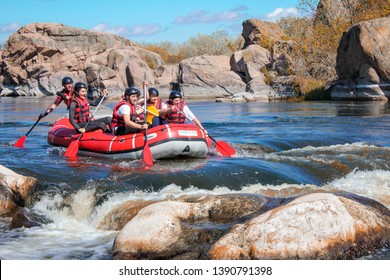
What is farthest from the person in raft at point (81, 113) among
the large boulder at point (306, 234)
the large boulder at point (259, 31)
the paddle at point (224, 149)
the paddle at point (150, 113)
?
the large boulder at point (259, 31)

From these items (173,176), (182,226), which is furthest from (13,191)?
(182,226)

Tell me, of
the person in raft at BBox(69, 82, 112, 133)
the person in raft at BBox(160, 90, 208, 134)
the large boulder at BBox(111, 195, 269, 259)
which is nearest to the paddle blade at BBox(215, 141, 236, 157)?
the person in raft at BBox(160, 90, 208, 134)

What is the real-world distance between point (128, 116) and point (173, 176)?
211cm

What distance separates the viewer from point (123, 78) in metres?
42.0

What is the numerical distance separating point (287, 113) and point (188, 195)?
14.1 metres

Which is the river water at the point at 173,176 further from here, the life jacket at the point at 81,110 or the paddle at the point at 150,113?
the paddle at the point at 150,113

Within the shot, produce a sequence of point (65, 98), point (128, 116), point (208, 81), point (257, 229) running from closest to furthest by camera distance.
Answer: point (257, 229) → point (128, 116) → point (65, 98) → point (208, 81)

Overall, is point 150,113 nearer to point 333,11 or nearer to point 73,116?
point 73,116

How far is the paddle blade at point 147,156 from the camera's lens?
1043 centimetres

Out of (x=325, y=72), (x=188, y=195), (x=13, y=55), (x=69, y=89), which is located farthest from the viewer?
(x=13, y=55)

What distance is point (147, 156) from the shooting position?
1046cm

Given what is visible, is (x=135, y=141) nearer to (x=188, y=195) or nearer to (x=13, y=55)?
(x=188, y=195)

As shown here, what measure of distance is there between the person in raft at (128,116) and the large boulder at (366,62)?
672 inches
